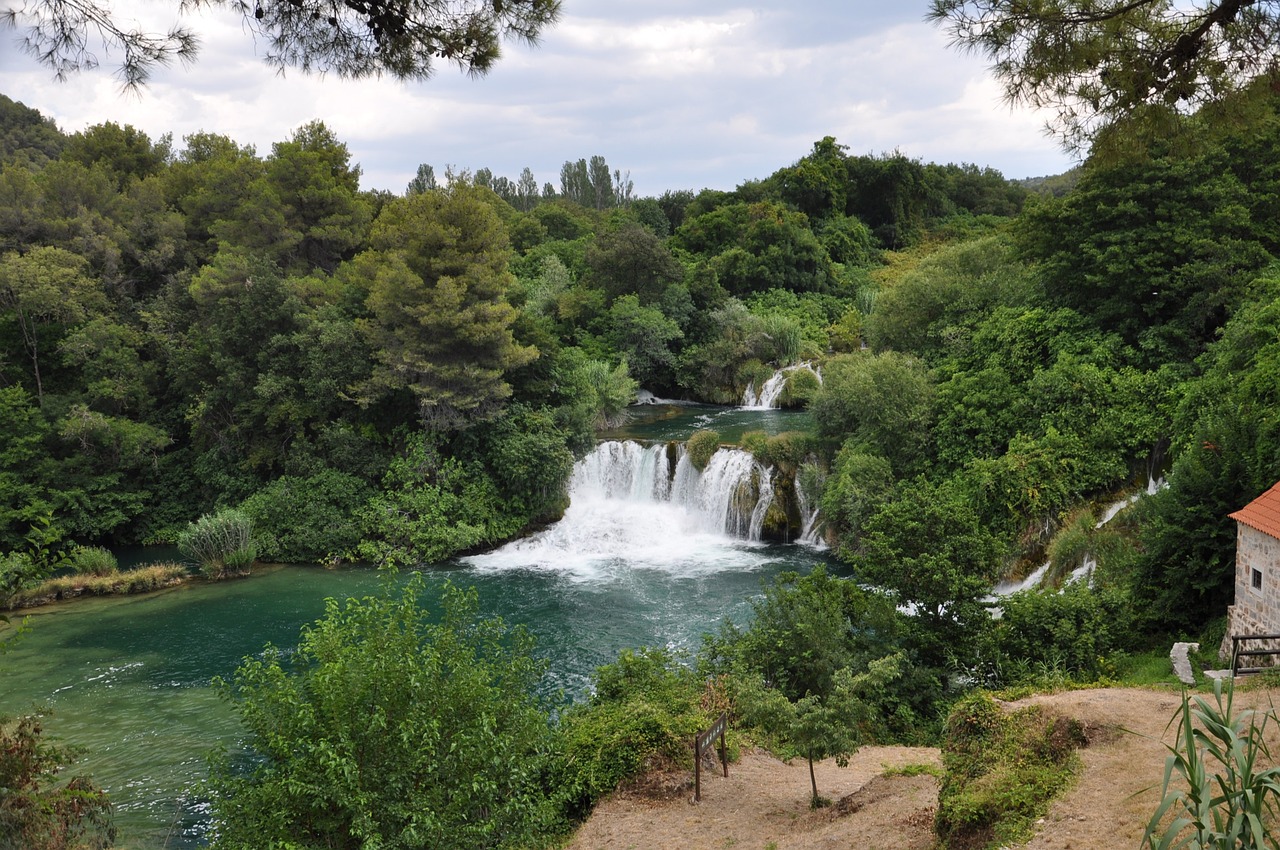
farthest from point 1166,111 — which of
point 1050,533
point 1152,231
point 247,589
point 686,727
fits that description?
point 247,589

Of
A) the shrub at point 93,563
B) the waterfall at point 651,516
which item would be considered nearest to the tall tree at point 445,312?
the waterfall at point 651,516

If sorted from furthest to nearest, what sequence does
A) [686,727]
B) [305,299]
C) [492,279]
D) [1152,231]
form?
[305,299] → [492,279] → [1152,231] → [686,727]

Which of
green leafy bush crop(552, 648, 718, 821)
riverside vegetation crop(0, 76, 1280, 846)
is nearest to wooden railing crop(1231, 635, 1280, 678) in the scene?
riverside vegetation crop(0, 76, 1280, 846)

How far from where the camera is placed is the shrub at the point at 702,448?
2364 centimetres

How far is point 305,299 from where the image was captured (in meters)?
25.3

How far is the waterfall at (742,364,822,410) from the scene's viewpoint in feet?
106

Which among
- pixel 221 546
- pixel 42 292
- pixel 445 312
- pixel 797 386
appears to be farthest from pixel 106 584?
pixel 797 386

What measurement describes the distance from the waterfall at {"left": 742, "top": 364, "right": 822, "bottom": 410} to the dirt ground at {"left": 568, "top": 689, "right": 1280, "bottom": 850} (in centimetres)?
2213

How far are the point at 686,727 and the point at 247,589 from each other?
1458cm

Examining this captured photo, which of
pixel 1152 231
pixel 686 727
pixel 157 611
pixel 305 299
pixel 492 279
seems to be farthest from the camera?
pixel 305 299

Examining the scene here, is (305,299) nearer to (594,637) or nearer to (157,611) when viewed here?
(157,611)

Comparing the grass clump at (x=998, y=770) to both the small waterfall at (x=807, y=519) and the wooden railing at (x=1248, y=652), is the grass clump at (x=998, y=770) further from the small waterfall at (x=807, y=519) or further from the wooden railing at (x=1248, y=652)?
the small waterfall at (x=807, y=519)

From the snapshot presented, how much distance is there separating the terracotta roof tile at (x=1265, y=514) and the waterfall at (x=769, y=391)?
21.9 m

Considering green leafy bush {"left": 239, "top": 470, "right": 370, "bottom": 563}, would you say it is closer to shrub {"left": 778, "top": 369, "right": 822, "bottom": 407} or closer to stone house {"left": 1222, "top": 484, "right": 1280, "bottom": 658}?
shrub {"left": 778, "top": 369, "right": 822, "bottom": 407}
